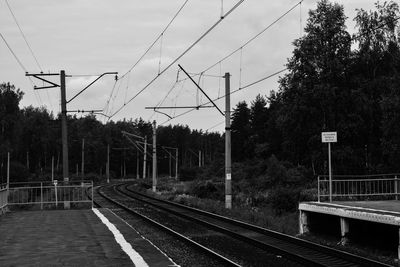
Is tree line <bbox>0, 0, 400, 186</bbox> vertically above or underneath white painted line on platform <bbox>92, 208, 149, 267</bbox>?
above

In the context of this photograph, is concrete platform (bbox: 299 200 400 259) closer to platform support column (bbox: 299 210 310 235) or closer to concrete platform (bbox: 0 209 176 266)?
platform support column (bbox: 299 210 310 235)

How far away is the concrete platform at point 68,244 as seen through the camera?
1115 centimetres

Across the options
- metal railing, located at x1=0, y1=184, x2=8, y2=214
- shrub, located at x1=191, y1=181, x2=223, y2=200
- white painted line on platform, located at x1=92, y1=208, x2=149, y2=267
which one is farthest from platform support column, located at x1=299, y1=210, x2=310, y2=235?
shrub, located at x1=191, y1=181, x2=223, y2=200

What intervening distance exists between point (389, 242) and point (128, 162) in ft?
446

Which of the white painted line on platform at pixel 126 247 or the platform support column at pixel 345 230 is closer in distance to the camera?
the white painted line on platform at pixel 126 247

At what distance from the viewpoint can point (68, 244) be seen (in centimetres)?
1347

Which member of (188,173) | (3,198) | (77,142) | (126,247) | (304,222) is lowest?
(126,247)

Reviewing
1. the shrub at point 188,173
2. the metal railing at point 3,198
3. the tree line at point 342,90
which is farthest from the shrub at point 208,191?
the shrub at point 188,173

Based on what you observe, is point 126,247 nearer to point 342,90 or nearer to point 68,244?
point 68,244

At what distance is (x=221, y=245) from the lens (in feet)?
47.9

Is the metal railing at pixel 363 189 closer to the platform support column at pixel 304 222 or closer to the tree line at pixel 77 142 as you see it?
the platform support column at pixel 304 222

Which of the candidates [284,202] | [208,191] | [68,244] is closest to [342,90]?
[208,191]

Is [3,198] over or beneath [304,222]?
over

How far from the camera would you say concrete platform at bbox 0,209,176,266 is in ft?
36.6
